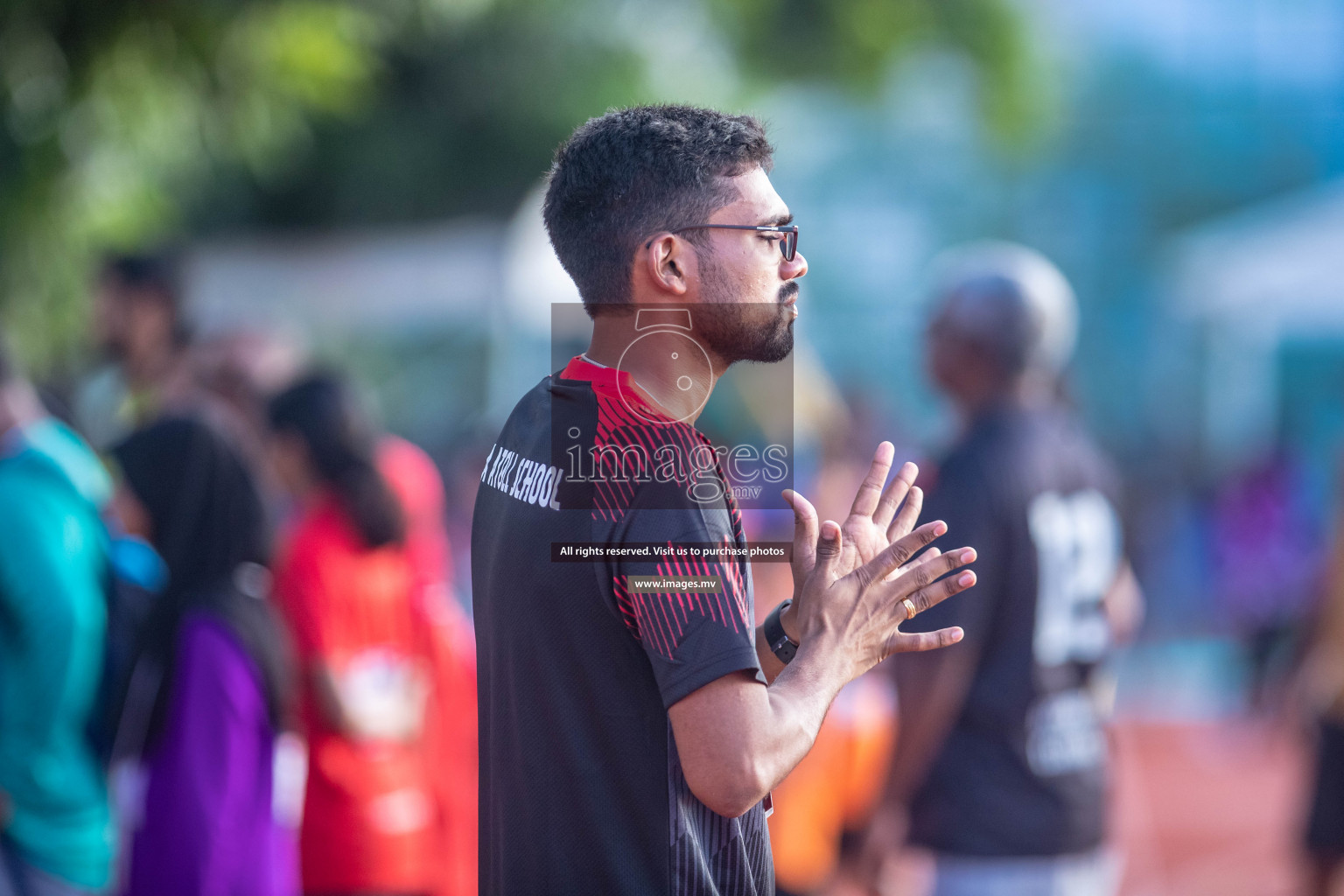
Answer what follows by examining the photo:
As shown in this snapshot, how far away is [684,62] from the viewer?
1559cm

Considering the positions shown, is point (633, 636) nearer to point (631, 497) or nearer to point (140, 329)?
point (631, 497)

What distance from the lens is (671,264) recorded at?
180cm

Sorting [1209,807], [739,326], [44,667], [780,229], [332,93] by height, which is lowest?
[1209,807]

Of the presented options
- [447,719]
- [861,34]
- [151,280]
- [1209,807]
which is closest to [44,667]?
[447,719]

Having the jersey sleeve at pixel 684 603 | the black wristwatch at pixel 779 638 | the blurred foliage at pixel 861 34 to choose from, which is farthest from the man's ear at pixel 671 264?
the blurred foliage at pixel 861 34

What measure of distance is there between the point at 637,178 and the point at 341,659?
98.3 inches

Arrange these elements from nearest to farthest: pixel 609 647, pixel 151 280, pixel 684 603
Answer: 1. pixel 684 603
2. pixel 609 647
3. pixel 151 280

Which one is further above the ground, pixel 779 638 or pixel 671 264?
pixel 671 264

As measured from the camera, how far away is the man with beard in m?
1.62

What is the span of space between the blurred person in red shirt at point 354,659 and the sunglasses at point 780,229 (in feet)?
7.70

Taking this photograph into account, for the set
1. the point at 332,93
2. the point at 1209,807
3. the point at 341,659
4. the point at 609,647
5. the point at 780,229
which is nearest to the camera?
the point at 609,647

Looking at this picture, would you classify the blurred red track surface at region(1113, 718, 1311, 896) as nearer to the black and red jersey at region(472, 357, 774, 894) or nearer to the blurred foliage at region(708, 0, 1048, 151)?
the black and red jersey at region(472, 357, 774, 894)

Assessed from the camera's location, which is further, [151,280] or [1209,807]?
[1209,807]

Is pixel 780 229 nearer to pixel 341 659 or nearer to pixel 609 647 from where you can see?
pixel 609 647
